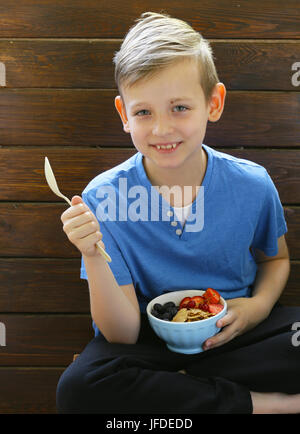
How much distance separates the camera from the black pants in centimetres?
92

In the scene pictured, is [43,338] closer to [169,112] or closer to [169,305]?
[169,305]

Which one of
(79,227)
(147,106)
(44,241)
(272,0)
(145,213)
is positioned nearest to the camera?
(79,227)

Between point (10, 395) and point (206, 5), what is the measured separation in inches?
46.7

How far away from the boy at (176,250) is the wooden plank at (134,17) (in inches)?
6.5

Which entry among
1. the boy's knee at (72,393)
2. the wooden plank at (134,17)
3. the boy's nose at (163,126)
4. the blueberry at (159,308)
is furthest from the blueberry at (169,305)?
the wooden plank at (134,17)

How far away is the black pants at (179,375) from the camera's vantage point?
923mm

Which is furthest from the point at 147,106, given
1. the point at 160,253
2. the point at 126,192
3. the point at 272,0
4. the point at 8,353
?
the point at 8,353

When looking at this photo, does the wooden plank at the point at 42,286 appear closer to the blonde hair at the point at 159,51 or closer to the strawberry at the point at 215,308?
the strawberry at the point at 215,308

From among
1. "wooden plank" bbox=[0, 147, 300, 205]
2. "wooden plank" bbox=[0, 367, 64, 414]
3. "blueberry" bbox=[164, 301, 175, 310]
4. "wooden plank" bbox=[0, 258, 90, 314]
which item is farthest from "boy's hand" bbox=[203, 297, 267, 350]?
"wooden plank" bbox=[0, 367, 64, 414]

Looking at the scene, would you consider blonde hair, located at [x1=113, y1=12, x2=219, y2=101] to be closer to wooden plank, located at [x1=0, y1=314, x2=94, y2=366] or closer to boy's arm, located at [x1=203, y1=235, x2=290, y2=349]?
boy's arm, located at [x1=203, y1=235, x2=290, y2=349]

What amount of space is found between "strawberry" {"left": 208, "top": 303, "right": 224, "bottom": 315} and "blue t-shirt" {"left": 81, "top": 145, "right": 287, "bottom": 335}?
0.40ft

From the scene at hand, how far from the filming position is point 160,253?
3.66 feet

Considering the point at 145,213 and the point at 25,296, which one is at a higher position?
the point at 145,213
